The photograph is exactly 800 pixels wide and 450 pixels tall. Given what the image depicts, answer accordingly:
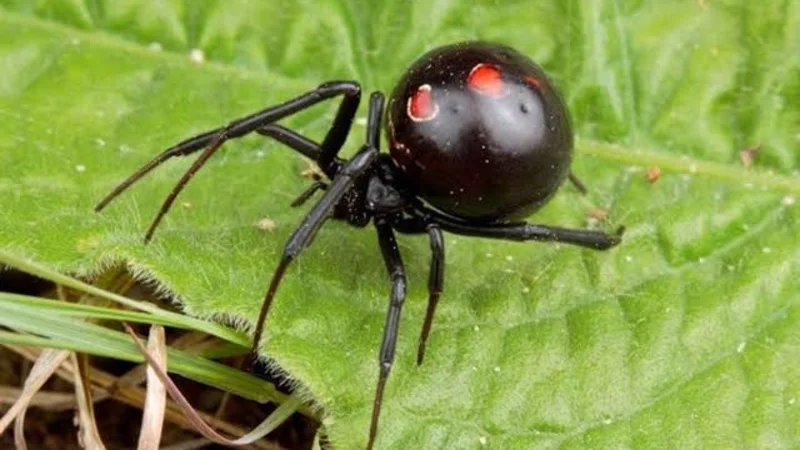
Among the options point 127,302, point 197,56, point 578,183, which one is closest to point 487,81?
point 578,183

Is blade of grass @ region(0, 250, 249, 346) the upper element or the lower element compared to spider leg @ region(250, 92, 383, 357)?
lower

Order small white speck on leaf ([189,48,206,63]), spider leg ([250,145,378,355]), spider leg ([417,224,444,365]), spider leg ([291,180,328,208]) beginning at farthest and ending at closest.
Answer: small white speck on leaf ([189,48,206,63])
spider leg ([291,180,328,208])
spider leg ([417,224,444,365])
spider leg ([250,145,378,355])

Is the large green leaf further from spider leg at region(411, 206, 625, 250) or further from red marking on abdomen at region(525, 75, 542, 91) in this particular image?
red marking on abdomen at region(525, 75, 542, 91)

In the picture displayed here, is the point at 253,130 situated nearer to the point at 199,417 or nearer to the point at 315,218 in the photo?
the point at 315,218

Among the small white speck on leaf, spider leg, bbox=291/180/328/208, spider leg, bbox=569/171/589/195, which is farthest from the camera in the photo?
the small white speck on leaf

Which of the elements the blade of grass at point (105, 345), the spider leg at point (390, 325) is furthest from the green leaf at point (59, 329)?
the spider leg at point (390, 325)

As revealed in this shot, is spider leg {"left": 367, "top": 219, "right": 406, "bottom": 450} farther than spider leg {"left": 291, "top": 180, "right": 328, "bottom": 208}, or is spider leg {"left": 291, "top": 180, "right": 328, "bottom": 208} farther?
spider leg {"left": 291, "top": 180, "right": 328, "bottom": 208}

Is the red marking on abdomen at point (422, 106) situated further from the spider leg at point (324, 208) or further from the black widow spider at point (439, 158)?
the spider leg at point (324, 208)

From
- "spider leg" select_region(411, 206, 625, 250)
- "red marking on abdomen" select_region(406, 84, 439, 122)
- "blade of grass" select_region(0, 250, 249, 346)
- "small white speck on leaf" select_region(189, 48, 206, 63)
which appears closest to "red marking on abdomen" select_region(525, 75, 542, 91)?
"red marking on abdomen" select_region(406, 84, 439, 122)
